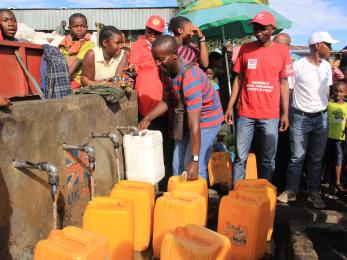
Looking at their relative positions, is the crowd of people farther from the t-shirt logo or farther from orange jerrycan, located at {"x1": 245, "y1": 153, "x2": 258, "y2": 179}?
orange jerrycan, located at {"x1": 245, "y1": 153, "x2": 258, "y2": 179}

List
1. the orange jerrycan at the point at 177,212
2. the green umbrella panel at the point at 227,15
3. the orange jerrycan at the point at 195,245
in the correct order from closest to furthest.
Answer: the orange jerrycan at the point at 195,245 → the orange jerrycan at the point at 177,212 → the green umbrella panel at the point at 227,15

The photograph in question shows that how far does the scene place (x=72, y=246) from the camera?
213 centimetres

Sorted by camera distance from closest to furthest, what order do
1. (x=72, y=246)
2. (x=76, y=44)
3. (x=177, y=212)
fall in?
(x=72, y=246) < (x=177, y=212) < (x=76, y=44)

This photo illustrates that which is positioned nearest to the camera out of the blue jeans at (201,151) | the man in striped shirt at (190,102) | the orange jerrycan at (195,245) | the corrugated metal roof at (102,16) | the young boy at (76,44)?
the orange jerrycan at (195,245)

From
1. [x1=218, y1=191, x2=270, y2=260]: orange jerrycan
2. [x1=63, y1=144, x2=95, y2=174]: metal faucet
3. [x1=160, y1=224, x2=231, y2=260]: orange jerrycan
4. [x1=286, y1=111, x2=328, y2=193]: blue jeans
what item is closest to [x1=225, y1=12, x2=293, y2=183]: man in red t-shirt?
[x1=286, y1=111, x2=328, y2=193]: blue jeans

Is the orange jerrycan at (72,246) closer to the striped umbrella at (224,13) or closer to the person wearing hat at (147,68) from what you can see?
the person wearing hat at (147,68)

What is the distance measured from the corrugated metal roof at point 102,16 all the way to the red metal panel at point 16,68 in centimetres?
1636

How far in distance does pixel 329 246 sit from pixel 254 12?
138 inches

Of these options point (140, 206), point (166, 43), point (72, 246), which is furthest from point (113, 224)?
point (166, 43)

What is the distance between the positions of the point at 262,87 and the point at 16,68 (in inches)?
95.7

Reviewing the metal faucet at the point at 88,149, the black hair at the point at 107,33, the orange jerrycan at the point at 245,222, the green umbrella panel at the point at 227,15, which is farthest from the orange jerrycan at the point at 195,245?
the green umbrella panel at the point at 227,15

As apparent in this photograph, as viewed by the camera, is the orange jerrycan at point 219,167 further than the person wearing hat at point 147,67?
Yes

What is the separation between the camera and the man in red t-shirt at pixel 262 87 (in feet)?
12.9

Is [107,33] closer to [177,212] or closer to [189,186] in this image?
[189,186]
